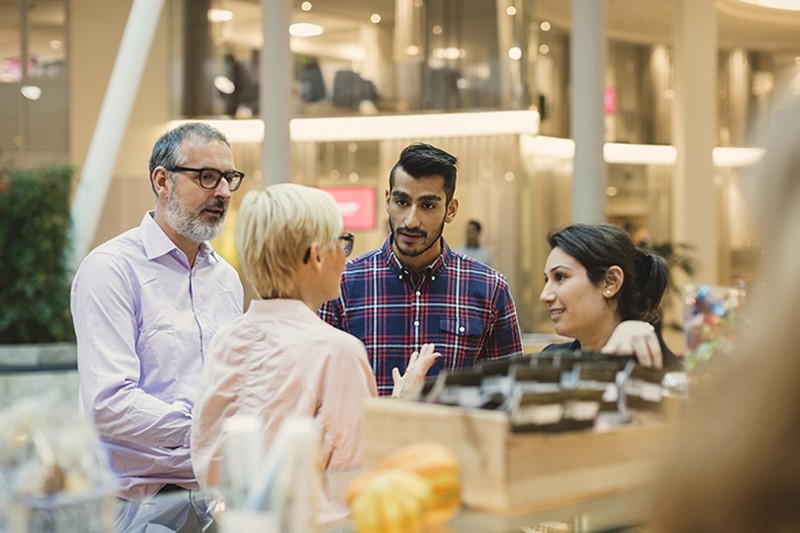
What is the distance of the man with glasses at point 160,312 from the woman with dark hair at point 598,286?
1.06 metres

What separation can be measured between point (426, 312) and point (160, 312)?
103 centimetres

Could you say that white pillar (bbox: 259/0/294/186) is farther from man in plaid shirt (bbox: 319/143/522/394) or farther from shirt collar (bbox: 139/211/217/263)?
shirt collar (bbox: 139/211/217/263)

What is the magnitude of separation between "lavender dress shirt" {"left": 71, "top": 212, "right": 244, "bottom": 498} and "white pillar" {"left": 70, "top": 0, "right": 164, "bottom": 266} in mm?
6631

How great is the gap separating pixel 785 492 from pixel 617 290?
242 cm

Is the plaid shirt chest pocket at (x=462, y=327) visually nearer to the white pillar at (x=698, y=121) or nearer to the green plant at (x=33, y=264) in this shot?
the green plant at (x=33, y=264)

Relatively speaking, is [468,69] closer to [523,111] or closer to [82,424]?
[523,111]

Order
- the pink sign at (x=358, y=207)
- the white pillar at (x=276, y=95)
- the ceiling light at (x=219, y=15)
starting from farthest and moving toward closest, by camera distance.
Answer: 1. the ceiling light at (x=219, y=15)
2. the pink sign at (x=358, y=207)
3. the white pillar at (x=276, y=95)

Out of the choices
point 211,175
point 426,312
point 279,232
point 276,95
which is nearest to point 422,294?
point 426,312

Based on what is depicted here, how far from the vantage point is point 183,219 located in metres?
3.22

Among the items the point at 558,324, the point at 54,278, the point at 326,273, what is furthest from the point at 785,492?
the point at 54,278

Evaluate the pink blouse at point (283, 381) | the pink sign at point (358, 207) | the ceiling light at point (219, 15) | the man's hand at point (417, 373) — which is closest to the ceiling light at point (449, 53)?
the pink sign at point (358, 207)

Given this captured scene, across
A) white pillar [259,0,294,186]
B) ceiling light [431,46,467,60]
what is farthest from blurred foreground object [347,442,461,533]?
ceiling light [431,46,467,60]

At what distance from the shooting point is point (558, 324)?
3.26 m

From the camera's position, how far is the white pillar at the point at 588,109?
421 inches
